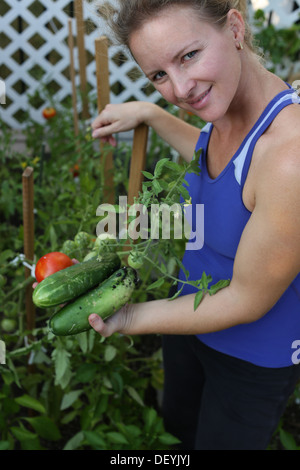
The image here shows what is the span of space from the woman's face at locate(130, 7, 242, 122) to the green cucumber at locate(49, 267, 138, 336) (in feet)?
0.99

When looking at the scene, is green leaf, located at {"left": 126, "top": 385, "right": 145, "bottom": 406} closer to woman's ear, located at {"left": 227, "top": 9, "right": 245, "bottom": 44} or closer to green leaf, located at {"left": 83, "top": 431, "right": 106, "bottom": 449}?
green leaf, located at {"left": 83, "top": 431, "right": 106, "bottom": 449}

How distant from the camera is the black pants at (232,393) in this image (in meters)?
0.88

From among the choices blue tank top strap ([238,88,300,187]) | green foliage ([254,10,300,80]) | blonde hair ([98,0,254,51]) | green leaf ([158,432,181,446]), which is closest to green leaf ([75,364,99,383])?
green leaf ([158,432,181,446])

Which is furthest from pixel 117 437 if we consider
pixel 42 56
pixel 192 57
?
pixel 42 56

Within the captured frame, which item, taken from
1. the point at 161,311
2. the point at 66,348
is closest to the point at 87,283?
the point at 161,311

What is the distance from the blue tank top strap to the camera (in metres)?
0.67

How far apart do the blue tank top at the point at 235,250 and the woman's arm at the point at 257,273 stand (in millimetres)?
69

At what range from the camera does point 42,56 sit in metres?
2.88

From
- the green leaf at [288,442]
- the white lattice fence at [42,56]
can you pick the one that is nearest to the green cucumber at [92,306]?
the green leaf at [288,442]

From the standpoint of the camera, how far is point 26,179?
942 mm

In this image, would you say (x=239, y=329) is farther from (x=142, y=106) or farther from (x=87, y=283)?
(x=142, y=106)

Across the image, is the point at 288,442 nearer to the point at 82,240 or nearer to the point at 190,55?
the point at 82,240

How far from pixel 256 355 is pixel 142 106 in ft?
1.90

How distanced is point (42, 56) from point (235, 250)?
253 centimetres
